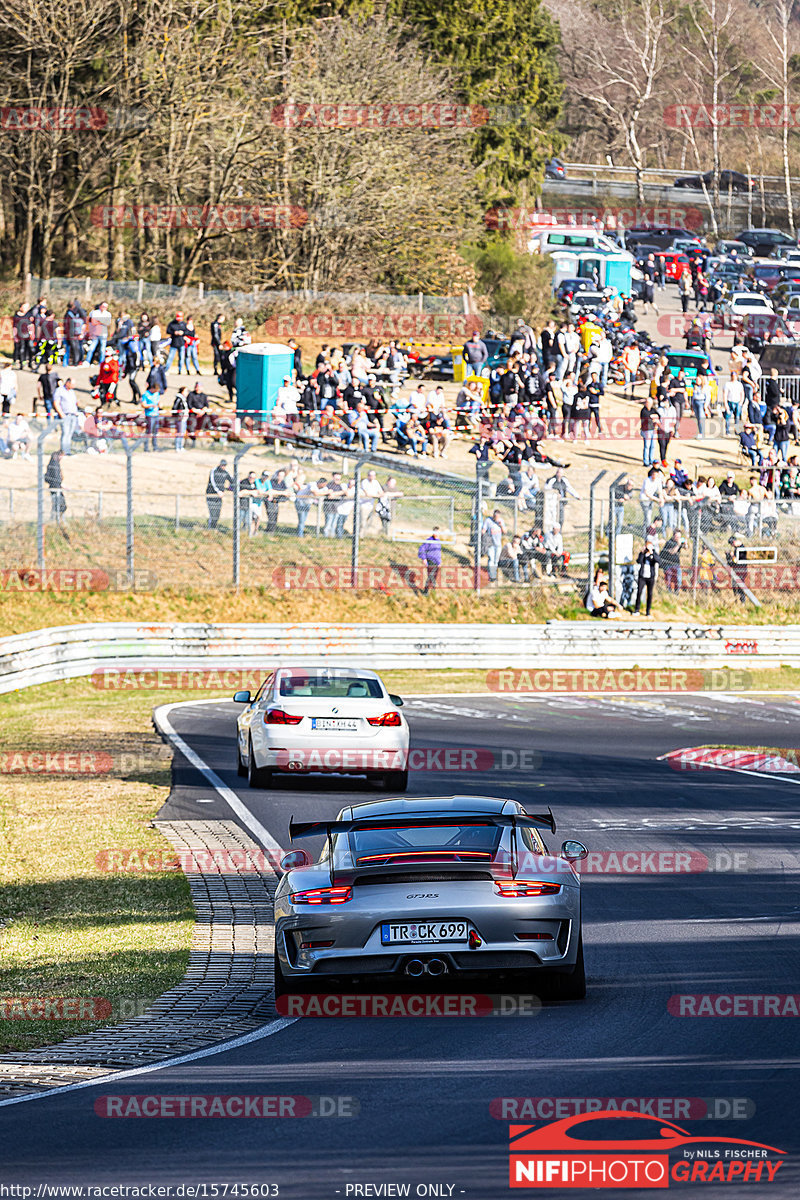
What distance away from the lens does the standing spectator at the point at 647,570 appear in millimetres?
32250

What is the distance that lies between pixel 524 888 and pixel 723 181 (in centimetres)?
10172

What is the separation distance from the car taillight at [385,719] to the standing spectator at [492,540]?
569 inches

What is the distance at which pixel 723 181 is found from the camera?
4122 inches

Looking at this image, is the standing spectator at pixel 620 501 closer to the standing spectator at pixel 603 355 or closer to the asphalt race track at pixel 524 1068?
the standing spectator at pixel 603 355

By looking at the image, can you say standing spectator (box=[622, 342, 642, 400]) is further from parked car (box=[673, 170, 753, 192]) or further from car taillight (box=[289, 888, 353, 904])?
parked car (box=[673, 170, 753, 192])

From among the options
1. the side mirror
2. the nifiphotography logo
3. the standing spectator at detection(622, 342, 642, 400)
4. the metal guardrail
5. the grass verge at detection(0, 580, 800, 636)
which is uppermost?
the metal guardrail

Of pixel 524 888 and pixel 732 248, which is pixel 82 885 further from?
pixel 732 248

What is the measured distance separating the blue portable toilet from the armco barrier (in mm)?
10715

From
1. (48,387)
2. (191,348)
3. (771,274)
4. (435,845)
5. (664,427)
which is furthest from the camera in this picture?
(771,274)

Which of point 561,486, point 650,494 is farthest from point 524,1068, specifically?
point 650,494

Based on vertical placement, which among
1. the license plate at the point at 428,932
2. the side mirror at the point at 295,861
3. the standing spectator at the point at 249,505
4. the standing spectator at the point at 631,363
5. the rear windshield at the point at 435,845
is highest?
the standing spectator at the point at 631,363

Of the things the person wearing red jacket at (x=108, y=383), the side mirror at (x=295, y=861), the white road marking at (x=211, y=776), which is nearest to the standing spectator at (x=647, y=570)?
the white road marking at (x=211, y=776)

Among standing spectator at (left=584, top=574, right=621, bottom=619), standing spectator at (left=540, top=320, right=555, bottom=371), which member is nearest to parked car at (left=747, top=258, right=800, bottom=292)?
standing spectator at (left=540, top=320, right=555, bottom=371)

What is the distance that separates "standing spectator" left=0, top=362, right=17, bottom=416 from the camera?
115ft
